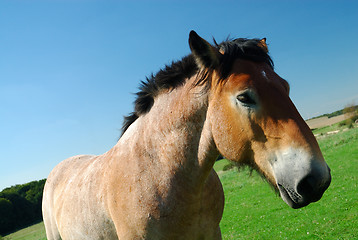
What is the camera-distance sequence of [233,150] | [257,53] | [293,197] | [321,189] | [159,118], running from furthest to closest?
[159,118]
[257,53]
[233,150]
[293,197]
[321,189]

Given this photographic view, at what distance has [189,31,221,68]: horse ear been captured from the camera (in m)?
2.39

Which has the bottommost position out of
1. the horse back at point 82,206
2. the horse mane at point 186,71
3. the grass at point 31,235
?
the grass at point 31,235

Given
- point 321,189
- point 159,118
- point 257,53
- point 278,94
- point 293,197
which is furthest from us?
point 159,118

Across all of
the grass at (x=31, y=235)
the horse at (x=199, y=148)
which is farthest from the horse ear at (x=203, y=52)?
the grass at (x=31, y=235)

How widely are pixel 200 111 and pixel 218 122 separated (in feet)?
0.90

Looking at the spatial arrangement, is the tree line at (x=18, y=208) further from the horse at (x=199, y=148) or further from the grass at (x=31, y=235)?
the horse at (x=199, y=148)

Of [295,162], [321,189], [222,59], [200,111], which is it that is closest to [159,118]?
[200,111]

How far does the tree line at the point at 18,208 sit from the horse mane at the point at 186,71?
52.5 meters

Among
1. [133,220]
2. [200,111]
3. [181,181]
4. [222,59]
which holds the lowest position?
[133,220]

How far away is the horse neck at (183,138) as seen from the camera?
2504 mm

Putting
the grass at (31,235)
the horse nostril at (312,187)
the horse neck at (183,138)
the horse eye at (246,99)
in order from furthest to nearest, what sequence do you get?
1. the grass at (31,235)
2. the horse neck at (183,138)
3. the horse eye at (246,99)
4. the horse nostril at (312,187)

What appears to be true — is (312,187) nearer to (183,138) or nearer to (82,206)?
(183,138)

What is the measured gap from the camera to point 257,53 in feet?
8.04

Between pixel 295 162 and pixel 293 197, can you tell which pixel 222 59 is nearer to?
pixel 295 162
